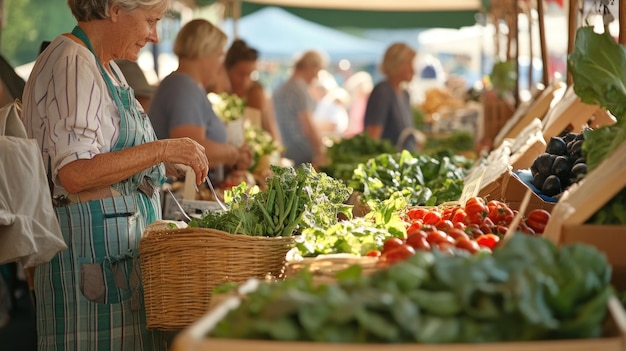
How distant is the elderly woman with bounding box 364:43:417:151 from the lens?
29.1 feet

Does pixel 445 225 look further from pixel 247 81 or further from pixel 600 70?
pixel 247 81

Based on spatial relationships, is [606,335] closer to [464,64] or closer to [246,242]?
[246,242]

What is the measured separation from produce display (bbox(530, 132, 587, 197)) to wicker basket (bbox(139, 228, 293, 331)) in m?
1.09

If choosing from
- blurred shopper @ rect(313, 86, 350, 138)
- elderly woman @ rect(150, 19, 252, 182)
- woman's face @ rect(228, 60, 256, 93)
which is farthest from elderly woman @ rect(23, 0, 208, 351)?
blurred shopper @ rect(313, 86, 350, 138)

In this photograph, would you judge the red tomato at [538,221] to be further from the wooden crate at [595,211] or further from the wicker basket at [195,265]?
the wicker basket at [195,265]

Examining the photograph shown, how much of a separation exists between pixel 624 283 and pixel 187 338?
4.66 ft

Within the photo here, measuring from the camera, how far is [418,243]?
8.68 feet

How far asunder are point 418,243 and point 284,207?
37.7 inches

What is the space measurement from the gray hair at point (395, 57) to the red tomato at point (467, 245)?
21.3 ft

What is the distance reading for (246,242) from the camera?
3.26 metres

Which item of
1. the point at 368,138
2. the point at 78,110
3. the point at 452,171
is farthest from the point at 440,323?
the point at 368,138

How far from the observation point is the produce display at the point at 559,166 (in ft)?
11.7

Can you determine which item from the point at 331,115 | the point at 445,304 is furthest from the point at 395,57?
the point at 445,304

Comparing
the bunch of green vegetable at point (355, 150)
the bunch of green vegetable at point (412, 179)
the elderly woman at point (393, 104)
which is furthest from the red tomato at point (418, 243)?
the elderly woman at point (393, 104)
